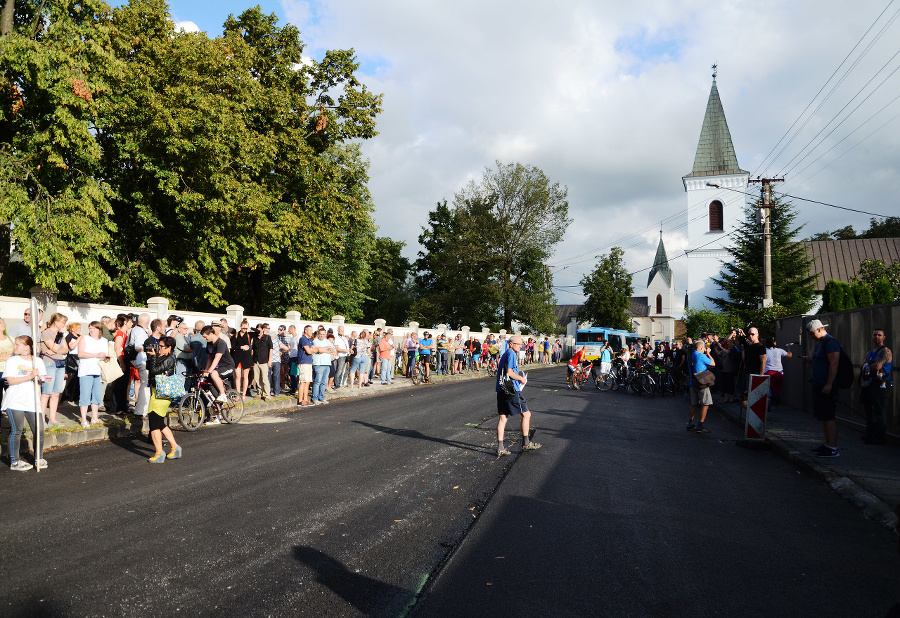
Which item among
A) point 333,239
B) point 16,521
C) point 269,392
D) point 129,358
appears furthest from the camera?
point 333,239

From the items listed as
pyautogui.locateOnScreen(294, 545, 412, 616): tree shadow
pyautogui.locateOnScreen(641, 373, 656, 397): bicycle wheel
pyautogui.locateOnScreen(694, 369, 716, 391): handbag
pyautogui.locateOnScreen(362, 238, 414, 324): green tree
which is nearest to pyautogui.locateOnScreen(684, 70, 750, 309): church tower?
pyautogui.locateOnScreen(362, 238, 414, 324): green tree

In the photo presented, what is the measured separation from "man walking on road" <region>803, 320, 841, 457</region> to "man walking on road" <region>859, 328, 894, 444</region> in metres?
1.14

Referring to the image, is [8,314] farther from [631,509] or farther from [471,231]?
[471,231]

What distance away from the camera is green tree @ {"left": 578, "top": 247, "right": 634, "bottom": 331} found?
7162 cm

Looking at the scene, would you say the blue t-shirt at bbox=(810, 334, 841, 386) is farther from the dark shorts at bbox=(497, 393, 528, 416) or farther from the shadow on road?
the shadow on road

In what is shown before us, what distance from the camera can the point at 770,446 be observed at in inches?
391

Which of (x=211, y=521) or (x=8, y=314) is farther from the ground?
(x=8, y=314)

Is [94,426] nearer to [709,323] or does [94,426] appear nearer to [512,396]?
[512,396]

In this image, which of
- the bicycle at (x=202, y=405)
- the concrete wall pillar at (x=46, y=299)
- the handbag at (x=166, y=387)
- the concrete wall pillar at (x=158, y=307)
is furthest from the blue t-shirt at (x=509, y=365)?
the concrete wall pillar at (x=46, y=299)

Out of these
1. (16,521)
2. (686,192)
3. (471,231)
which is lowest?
(16,521)

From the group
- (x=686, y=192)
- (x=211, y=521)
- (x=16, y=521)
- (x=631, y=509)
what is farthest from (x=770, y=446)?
(x=686, y=192)

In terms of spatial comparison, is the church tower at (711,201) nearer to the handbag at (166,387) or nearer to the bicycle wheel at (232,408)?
the bicycle wheel at (232,408)

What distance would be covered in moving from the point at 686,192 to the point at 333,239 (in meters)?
49.6

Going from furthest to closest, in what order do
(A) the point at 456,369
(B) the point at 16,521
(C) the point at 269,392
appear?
1. (A) the point at 456,369
2. (C) the point at 269,392
3. (B) the point at 16,521
